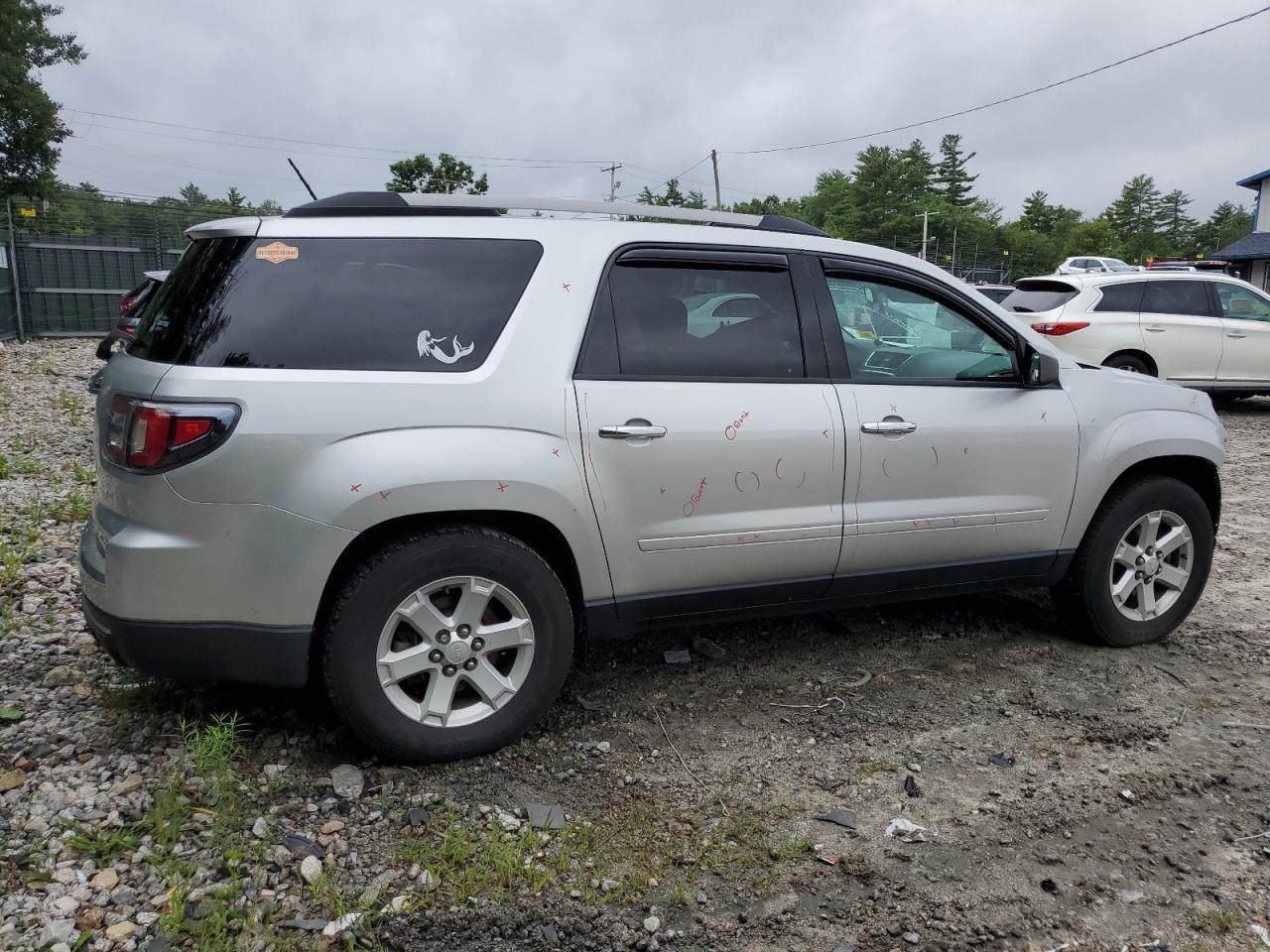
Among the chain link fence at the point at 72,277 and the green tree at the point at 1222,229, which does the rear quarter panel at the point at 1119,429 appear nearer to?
the chain link fence at the point at 72,277

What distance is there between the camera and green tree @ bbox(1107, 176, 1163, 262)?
112 m

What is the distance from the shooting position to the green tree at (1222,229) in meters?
114

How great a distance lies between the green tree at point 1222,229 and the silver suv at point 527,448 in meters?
123


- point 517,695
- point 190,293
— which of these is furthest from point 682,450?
point 190,293

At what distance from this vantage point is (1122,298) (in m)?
11.8

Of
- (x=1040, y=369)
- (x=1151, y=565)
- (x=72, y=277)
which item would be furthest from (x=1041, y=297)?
(x=72, y=277)

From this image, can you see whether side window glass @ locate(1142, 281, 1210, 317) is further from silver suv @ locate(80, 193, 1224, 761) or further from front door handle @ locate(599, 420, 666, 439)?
front door handle @ locate(599, 420, 666, 439)

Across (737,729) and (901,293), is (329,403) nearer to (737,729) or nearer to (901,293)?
(737,729)

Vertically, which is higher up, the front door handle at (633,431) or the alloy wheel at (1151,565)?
the front door handle at (633,431)

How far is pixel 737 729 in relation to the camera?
12.3 ft

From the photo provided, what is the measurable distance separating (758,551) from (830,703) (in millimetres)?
725

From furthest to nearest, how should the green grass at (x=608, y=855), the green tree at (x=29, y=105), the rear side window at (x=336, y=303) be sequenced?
1. the green tree at (x=29, y=105)
2. the rear side window at (x=336, y=303)
3. the green grass at (x=608, y=855)

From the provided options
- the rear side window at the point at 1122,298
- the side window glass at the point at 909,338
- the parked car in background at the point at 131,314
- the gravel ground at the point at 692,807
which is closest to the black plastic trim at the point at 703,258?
the side window glass at the point at 909,338

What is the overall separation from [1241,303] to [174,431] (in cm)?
1298
